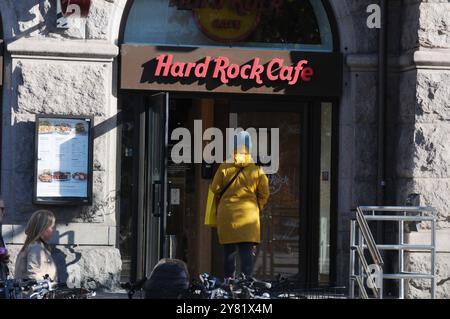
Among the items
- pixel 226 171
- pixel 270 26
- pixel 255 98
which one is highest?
pixel 270 26

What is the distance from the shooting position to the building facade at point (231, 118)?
1167 centimetres

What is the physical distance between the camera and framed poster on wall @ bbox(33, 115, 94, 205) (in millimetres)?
11602

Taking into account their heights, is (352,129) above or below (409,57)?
below

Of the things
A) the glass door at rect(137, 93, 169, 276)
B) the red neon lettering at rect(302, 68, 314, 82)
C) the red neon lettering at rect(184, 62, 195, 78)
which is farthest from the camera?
the red neon lettering at rect(302, 68, 314, 82)

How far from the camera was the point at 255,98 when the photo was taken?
12508mm

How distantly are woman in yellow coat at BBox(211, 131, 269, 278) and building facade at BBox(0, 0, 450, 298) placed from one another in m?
1.10

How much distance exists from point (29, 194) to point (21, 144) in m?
0.57

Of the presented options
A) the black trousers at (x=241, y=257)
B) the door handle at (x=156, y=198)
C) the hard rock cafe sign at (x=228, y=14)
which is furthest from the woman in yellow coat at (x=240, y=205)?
the hard rock cafe sign at (x=228, y=14)

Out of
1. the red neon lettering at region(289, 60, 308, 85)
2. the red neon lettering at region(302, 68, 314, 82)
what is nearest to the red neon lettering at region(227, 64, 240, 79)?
the red neon lettering at region(289, 60, 308, 85)

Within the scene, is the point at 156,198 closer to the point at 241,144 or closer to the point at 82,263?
the point at 82,263

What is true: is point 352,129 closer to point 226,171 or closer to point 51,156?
point 226,171

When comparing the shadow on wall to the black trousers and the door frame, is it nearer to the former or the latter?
the black trousers
